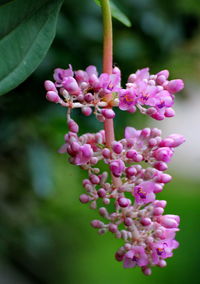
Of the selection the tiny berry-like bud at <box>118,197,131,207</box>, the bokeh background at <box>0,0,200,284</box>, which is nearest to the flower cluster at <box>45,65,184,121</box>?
the tiny berry-like bud at <box>118,197,131,207</box>

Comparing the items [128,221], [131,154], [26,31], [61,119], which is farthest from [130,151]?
[61,119]

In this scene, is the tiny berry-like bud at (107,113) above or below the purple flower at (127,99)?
below

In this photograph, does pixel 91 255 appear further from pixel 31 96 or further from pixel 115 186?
pixel 115 186

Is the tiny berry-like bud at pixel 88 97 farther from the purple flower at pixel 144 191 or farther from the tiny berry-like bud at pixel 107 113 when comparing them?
the purple flower at pixel 144 191

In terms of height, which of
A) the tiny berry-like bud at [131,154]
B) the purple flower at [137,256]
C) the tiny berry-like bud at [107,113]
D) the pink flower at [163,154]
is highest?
the pink flower at [163,154]

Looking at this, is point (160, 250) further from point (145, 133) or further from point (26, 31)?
point (26, 31)

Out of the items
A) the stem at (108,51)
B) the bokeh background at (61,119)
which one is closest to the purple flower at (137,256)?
the stem at (108,51)
